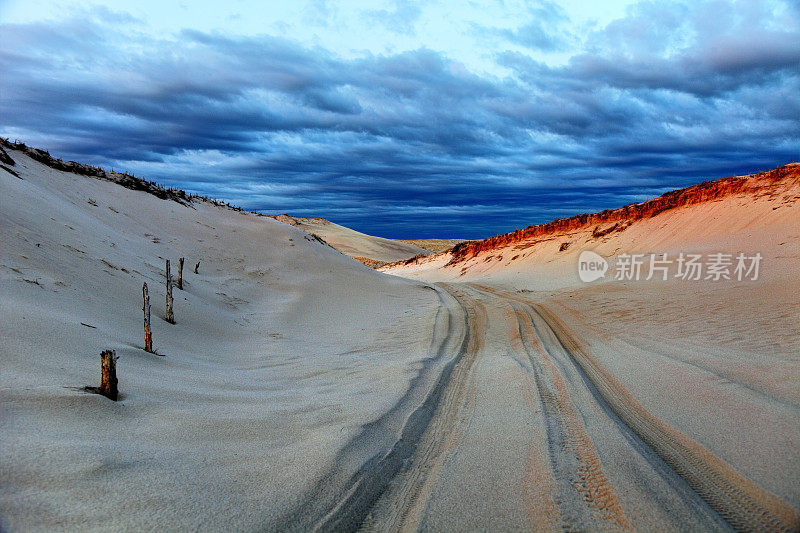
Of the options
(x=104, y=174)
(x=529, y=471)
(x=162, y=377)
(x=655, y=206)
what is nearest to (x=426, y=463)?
(x=529, y=471)

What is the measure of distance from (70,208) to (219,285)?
451cm

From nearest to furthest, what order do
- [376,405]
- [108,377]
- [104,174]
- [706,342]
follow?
[108,377] < [376,405] < [706,342] < [104,174]

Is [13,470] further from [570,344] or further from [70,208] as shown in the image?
[70,208]

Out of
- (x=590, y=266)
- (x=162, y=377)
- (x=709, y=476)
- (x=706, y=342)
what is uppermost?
(x=590, y=266)

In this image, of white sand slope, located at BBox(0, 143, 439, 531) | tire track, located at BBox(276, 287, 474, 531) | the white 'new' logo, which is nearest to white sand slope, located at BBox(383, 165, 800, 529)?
→ the white 'new' logo

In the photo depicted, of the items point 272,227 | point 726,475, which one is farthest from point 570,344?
point 272,227

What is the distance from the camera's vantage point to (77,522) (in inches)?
90.4

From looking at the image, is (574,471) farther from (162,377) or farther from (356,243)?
(356,243)

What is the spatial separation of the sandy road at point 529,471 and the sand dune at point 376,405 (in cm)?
2

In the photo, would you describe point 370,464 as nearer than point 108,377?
Yes

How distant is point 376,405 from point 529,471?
1846 mm

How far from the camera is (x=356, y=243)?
6606 cm

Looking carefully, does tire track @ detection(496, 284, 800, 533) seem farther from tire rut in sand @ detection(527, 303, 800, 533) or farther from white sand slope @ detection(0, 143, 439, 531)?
white sand slope @ detection(0, 143, 439, 531)

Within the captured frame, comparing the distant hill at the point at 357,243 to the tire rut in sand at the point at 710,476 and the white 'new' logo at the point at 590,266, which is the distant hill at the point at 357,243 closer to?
the white 'new' logo at the point at 590,266
